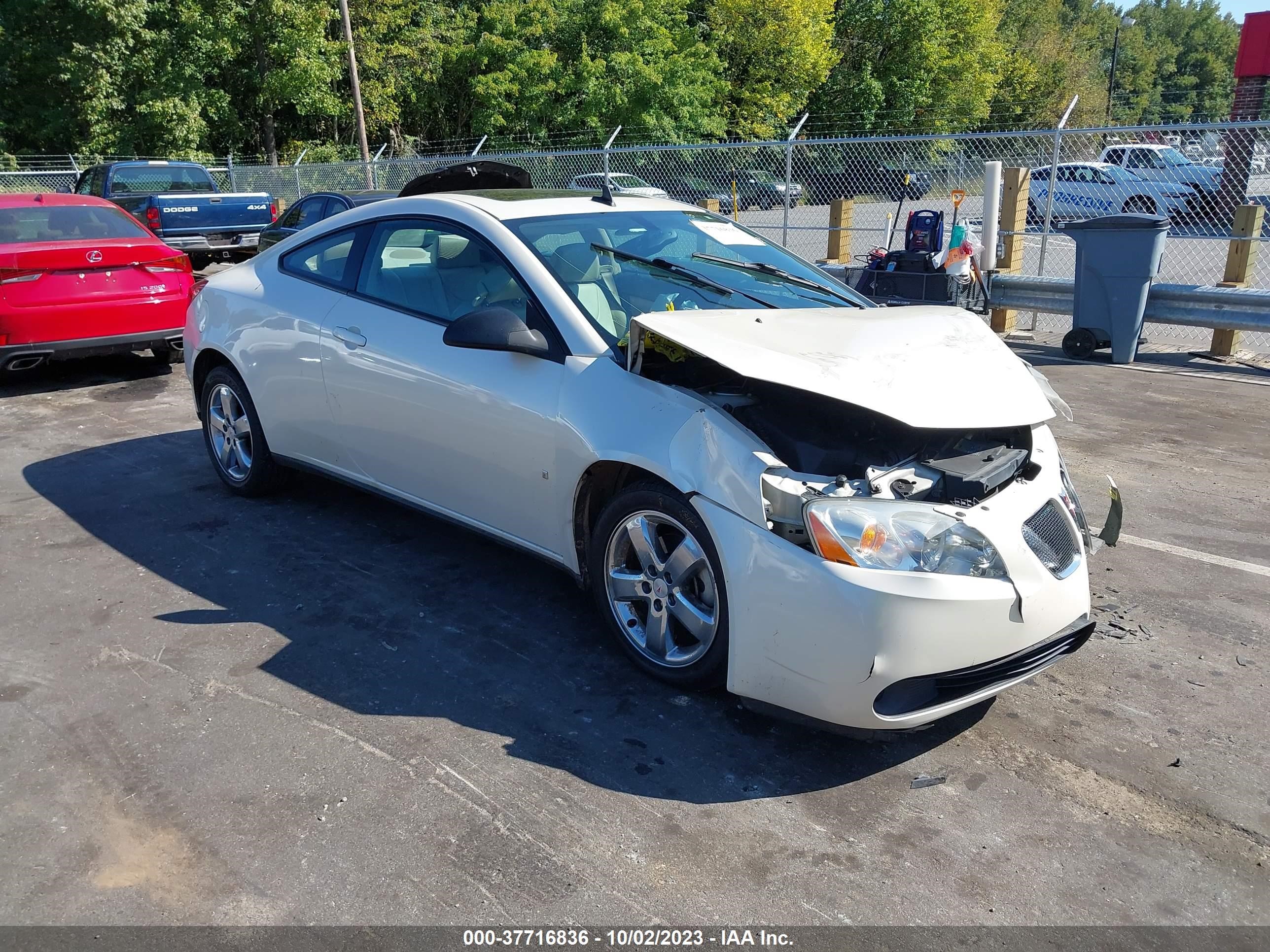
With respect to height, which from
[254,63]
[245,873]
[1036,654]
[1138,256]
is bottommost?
[245,873]

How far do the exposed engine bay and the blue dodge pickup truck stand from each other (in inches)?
522

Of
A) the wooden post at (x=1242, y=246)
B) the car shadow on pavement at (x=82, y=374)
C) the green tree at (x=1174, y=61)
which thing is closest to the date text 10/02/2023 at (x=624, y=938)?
the car shadow on pavement at (x=82, y=374)

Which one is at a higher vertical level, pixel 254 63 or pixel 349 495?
pixel 254 63

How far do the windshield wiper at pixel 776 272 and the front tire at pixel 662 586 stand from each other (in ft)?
5.01

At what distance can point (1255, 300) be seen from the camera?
8891 mm

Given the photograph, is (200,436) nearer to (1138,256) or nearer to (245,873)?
(245,873)

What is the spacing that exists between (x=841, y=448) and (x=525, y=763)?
56.1 inches

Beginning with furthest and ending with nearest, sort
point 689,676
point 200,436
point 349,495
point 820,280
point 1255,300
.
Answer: point 1255,300, point 200,436, point 349,495, point 820,280, point 689,676

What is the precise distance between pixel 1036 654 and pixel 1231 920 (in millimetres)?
867

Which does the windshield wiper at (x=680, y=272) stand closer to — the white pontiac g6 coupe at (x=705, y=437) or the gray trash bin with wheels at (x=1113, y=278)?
the white pontiac g6 coupe at (x=705, y=437)

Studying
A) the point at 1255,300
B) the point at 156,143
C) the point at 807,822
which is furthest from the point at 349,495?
the point at 156,143

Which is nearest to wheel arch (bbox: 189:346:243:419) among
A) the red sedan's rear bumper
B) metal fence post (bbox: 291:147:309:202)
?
the red sedan's rear bumper

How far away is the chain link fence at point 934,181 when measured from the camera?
12.2 m

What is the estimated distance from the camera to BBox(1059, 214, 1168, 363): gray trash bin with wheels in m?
8.98
